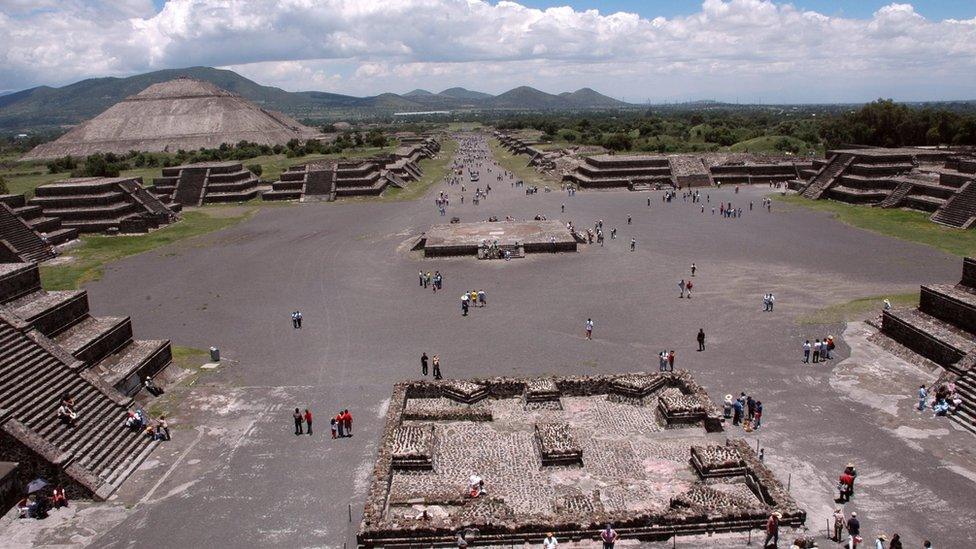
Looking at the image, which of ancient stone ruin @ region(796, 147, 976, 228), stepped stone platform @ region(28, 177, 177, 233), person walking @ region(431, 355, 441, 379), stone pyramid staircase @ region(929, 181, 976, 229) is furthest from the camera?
stepped stone platform @ region(28, 177, 177, 233)

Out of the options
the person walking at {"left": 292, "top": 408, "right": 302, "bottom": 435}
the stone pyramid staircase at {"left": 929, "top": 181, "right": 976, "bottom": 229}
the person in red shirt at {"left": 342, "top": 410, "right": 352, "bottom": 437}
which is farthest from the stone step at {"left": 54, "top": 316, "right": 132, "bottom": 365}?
the stone pyramid staircase at {"left": 929, "top": 181, "right": 976, "bottom": 229}

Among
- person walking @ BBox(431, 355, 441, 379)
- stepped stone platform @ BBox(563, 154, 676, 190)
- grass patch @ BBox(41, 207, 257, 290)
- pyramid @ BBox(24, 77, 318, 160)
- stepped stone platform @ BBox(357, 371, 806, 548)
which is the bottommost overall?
stepped stone platform @ BBox(357, 371, 806, 548)

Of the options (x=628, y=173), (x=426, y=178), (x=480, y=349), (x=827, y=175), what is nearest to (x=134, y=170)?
(x=426, y=178)

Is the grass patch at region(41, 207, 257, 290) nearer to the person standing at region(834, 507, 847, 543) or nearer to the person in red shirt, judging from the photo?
the person in red shirt

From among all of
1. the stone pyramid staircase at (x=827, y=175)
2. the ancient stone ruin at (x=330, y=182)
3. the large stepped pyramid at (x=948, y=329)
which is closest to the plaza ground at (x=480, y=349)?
the large stepped pyramid at (x=948, y=329)

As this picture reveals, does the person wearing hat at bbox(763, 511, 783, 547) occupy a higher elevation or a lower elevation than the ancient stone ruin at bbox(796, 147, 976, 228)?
lower

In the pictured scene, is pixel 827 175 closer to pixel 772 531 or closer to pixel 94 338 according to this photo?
pixel 772 531

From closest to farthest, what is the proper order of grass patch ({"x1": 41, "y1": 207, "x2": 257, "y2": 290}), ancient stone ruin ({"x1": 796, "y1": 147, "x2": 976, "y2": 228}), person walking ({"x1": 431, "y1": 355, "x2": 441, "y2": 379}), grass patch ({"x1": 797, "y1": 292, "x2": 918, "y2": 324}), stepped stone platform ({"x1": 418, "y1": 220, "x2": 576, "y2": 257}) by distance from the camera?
person walking ({"x1": 431, "y1": 355, "x2": 441, "y2": 379}) < grass patch ({"x1": 797, "y1": 292, "x2": 918, "y2": 324}) < grass patch ({"x1": 41, "y1": 207, "x2": 257, "y2": 290}) < stepped stone platform ({"x1": 418, "y1": 220, "x2": 576, "y2": 257}) < ancient stone ruin ({"x1": 796, "y1": 147, "x2": 976, "y2": 228})
